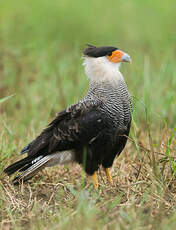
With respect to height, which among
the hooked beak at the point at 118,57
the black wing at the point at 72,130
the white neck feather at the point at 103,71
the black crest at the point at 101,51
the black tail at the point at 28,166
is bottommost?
the black tail at the point at 28,166

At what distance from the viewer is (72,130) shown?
4242 mm

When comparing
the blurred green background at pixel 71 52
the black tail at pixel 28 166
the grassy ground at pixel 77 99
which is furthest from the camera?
the blurred green background at pixel 71 52

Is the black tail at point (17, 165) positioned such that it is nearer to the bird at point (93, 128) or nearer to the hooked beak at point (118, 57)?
the bird at point (93, 128)

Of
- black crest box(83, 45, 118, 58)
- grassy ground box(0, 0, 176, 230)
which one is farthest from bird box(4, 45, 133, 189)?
grassy ground box(0, 0, 176, 230)

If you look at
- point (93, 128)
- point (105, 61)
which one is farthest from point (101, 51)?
point (93, 128)

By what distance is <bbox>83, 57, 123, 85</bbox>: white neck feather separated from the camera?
14.1 feet

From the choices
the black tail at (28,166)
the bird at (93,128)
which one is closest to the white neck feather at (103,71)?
the bird at (93,128)

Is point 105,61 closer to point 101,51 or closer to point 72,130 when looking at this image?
point 101,51

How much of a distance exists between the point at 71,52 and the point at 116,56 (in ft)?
16.0

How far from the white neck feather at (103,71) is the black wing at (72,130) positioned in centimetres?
27

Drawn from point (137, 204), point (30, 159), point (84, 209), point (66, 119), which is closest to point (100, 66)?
point (66, 119)

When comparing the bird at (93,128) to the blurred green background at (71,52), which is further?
the blurred green background at (71,52)

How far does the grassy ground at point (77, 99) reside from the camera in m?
3.44

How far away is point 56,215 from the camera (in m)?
3.46
